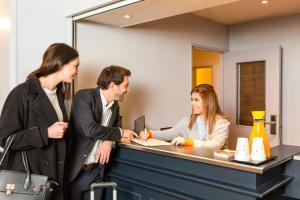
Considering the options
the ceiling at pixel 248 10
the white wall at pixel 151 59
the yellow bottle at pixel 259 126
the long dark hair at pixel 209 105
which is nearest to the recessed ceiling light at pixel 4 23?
the white wall at pixel 151 59

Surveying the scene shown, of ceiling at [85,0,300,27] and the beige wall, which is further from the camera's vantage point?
the beige wall

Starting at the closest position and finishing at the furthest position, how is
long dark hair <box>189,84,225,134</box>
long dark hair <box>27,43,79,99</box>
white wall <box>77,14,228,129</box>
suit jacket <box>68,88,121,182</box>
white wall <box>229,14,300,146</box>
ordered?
long dark hair <box>27,43,79,99</box>, suit jacket <box>68,88,121,182</box>, long dark hair <box>189,84,225,134</box>, white wall <box>77,14,228,129</box>, white wall <box>229,14,300,146</box>

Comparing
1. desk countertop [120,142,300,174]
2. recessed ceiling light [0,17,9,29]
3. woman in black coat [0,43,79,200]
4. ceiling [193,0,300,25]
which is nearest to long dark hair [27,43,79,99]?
woman in black coat [0,43,79,200]

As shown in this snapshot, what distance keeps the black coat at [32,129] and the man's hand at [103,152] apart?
0.31m

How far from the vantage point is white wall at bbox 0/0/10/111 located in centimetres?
232

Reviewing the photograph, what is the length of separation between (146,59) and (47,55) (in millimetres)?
1477

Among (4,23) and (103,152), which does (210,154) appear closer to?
(103,152)

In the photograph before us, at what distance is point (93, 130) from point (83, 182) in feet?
1.36

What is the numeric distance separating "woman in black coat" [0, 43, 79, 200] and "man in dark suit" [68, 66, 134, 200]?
0.18m

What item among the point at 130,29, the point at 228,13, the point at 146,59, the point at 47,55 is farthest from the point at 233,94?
the point at 47,55

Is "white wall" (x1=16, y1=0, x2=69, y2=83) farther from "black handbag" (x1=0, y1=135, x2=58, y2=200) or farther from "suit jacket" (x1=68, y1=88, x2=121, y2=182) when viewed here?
"black handbag" (x1=0, y1=135, x2=58, y2=200)

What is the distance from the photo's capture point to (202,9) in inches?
114

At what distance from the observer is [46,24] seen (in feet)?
7.65

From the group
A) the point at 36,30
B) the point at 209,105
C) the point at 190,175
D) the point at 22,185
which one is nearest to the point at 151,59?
the point at 209,105
